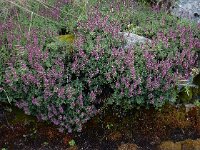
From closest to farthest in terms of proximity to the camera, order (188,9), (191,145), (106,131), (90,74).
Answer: (90,74) < (191,145) < (106,131) < (188,9)

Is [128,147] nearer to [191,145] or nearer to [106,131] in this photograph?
[106,131]

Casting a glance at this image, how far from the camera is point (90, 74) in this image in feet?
→ 11.0

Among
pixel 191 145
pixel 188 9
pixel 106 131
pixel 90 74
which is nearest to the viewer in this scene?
pixel 90 74

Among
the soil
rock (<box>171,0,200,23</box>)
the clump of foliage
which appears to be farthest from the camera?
rock (<box>171,0,200,23</box>)

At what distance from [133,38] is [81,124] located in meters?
0.92

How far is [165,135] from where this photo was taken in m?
3.63

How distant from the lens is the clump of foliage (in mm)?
3307

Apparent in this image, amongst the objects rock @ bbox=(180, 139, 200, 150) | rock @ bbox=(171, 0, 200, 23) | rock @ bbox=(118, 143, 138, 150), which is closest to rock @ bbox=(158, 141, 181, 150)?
rock @ bbox=(180, 139, 200, 150)

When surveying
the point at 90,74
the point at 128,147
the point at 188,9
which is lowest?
the point at 128,147

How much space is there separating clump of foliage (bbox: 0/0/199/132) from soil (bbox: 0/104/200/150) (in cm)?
16

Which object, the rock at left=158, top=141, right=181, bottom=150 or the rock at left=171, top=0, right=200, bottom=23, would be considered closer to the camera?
the rock at left=158, top=141, right=181, bottom=150

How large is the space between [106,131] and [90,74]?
600 mm

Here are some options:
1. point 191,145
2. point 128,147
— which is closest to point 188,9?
point 191,145

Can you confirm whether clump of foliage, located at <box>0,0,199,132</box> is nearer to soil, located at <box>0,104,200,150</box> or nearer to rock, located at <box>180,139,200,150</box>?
soil, located at <box>0,104,200,150</box>
